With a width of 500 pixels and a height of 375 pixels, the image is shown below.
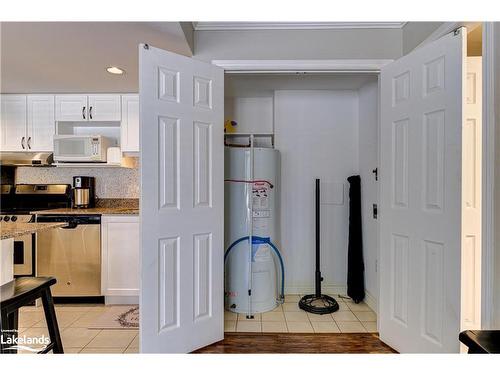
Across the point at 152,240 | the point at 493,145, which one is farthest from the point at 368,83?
the point at 152,240

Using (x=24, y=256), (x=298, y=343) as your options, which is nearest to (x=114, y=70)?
(x=24, y=256)

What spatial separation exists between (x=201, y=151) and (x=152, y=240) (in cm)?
68

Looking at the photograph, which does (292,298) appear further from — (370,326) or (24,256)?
(24,256)

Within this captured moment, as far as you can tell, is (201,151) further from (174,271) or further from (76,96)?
(76,96)

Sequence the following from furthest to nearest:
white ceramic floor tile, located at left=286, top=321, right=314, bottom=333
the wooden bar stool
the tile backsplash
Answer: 1. the tile backsplash
2. white ceramic floor tile, located at left=286, top=321, right=314, bottom=333
3. the wooden bar stool

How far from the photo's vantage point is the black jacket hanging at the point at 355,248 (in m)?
2.84

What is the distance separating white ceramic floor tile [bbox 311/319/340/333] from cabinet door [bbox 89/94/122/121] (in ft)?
9.52

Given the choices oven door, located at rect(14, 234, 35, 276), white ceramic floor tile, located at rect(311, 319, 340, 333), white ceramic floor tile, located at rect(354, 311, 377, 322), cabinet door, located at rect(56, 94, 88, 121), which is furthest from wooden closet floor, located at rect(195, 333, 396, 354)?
cabinet door, located at rect(56, 94, 88, 121)

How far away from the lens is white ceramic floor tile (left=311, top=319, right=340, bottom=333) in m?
2.26

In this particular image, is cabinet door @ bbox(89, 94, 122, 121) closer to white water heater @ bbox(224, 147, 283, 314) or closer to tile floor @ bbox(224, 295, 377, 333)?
white water heater @ bbox(224, 147, 283, 314)

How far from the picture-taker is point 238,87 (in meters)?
2.91

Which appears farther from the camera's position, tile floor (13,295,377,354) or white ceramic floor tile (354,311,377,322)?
white ceramic floor tile (354,311,377,322)

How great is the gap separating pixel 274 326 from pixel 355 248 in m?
1.17

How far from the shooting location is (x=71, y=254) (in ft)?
8.96
